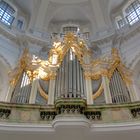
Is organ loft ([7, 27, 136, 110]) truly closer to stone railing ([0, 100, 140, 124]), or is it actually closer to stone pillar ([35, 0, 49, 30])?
stone railing ([0, 100, 140, 124])

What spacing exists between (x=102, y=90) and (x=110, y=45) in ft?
16.8

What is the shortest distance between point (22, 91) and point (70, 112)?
12.4 ft

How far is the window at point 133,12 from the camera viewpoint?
17.6 m

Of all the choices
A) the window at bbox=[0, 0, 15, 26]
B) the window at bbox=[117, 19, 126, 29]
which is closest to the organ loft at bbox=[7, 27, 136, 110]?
the window at bbox=[117, 19, 126, 29]

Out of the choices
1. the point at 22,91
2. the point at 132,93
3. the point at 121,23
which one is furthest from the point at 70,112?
the point at 121,23

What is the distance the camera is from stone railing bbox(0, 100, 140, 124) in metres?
9.36

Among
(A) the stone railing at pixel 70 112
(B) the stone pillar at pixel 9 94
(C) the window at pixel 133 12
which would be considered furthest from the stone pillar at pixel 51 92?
(C) the window at pixel 133 12

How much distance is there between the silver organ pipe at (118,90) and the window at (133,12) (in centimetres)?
551

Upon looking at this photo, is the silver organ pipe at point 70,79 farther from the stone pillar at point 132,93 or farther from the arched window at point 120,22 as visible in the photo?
the arched window at point 120,22

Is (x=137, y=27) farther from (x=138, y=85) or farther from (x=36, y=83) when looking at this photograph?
(x=36, y=83)

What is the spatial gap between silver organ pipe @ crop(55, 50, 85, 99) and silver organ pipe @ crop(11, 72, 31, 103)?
4.65ft

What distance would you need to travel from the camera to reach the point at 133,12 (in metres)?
18.1

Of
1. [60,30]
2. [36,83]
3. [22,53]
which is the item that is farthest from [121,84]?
[60,30]

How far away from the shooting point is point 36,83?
1283 cm
